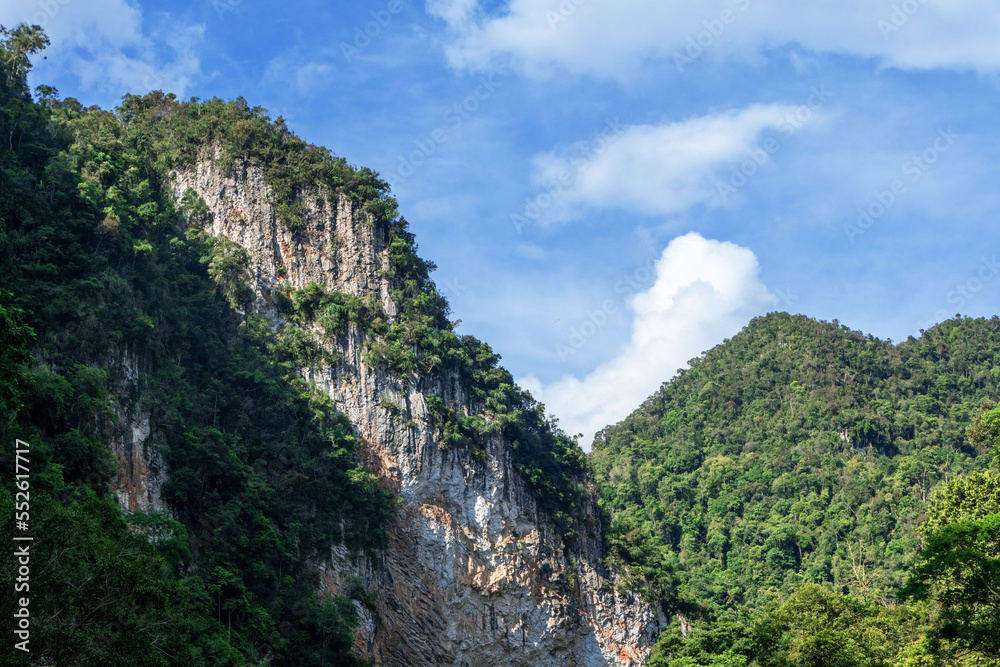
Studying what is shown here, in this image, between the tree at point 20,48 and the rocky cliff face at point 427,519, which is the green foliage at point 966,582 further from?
the tree at point 20,48

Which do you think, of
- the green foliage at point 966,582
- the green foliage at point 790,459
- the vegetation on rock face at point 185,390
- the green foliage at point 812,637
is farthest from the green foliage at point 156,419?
the green foliage at point 790,459

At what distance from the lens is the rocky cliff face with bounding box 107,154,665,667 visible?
141ft

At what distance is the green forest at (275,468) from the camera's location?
20453mm

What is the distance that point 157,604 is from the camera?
17.9 metres

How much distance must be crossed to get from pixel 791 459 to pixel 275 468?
150ft

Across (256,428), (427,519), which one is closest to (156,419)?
(256,428)

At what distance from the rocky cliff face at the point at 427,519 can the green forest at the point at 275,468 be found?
83 centimetres

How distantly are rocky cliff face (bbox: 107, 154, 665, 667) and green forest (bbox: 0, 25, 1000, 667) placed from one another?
2.72 feet

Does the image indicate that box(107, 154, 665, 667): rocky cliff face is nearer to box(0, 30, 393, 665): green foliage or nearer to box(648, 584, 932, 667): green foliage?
box(0, 30, 393, 665): green foliage

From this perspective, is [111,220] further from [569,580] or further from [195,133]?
[569,580]

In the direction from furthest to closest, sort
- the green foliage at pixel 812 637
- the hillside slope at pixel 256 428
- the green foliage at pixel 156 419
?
the green foliage at pixel 812 637 < the hillside slope at pixel 256 428 < the green foliage at pixel 156 419

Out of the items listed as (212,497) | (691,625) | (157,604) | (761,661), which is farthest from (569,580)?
(157,604)

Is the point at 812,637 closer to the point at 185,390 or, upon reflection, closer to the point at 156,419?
the point at 156,419

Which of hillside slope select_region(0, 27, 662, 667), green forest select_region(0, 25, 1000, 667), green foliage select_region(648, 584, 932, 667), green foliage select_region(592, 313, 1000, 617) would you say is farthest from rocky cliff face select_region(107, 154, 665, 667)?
green foliage select_region(648, 584, 932, 667)
